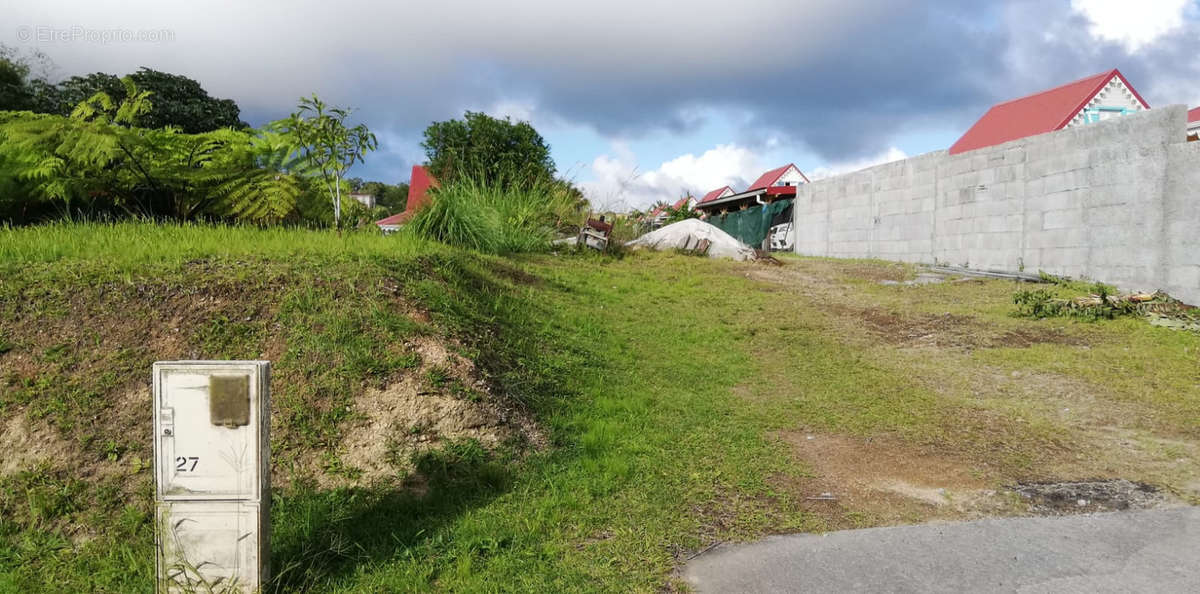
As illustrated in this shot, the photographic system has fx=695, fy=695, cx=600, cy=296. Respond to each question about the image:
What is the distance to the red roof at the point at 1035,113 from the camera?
25.8m

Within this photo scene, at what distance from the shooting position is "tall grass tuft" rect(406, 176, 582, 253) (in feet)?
31.4

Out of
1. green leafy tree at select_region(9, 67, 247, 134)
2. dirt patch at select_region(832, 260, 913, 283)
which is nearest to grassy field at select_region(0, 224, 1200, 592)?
dirt patch at select_region(832, 260, 913, 283)

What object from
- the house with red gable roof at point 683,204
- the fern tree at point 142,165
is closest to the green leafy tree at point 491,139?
the house with red gable roof at point 683,204

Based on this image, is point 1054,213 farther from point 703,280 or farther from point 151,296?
point 151,296

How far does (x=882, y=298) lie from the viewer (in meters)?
9.82

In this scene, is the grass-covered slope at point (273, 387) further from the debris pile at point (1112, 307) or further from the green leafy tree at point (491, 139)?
the green leafy tree at point (491, 139)

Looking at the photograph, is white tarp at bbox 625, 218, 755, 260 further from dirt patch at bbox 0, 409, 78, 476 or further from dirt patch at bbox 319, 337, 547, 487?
dirt patch at bbox 0, 409, 78, 476

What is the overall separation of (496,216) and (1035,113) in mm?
26119

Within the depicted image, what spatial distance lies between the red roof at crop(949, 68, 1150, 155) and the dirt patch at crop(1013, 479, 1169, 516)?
77.9 ft

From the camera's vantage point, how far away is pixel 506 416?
4.24 meters

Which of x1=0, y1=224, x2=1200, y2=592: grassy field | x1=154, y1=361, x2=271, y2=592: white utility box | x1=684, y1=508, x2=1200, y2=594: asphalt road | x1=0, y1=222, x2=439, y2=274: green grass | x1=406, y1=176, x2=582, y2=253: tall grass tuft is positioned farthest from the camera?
x1=406, y1=176, x2=582, y2=253: tall grass tuft

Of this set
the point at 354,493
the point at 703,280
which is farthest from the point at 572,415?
the point at 703,280

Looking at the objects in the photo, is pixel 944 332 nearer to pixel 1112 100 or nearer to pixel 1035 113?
pixel 1035 113

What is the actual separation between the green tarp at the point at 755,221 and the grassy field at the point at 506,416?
1375 cm
